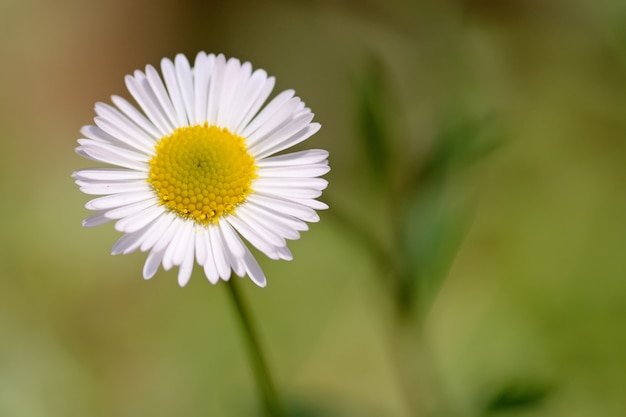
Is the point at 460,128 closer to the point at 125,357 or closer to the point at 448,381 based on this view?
the point at 448,381

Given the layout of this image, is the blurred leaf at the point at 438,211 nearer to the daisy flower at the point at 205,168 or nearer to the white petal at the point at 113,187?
the daisy flower at the point at 205,168

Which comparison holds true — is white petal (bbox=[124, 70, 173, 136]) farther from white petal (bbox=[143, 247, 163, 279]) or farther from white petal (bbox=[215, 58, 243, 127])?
white petal (bbox=[143, 247, 163, 279])

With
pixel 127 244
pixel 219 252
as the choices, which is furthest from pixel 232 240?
pixel 127 244

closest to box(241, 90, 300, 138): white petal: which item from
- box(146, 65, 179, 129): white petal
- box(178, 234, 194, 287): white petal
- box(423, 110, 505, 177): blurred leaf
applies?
box(146, 65, 179, 129): white petal

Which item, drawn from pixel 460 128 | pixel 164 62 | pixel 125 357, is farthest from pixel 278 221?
pixel 125 357

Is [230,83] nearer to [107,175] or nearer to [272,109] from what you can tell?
[272,109]

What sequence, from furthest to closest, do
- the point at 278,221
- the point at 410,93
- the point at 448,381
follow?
the point at 410,93
the point at 448,381
the point at 278,221
